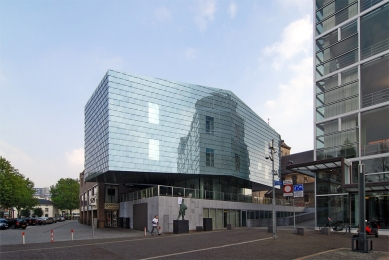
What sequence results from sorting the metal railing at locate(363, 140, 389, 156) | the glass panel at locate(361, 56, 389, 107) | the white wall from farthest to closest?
the white wall < the glass panel at locate(361, 56, 389, 107) < the metal railing at locate(363, 140, 389, 156)

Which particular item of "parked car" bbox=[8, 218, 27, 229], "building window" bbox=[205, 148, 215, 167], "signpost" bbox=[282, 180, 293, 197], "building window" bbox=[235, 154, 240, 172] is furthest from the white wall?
"parked car" bbox=[8, 218, 27, 229]

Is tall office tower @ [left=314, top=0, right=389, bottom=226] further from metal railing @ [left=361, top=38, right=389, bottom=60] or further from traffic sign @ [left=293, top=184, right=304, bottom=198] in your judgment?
traffic sign @ [left=293, top=184, right=304, bottom=198]

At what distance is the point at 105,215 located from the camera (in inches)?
2303

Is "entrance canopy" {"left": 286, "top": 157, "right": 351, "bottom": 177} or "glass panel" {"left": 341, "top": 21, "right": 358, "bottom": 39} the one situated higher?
"glass panel" {"left": 341, "top": 21, "right": 358, "bottom": 39}

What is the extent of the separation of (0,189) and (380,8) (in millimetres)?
67432

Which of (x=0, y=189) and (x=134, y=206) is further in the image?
(x=0, y=189)

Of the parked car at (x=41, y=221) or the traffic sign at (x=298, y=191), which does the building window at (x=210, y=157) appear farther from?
the parked car at (x=41, y=221)

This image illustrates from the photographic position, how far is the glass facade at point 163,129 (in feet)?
138

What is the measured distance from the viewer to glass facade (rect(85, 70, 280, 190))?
4209 centimetres

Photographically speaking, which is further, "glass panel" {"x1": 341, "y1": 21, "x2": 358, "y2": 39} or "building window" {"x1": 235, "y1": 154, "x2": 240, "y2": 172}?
"building window" {"x1": 235, "y1": 154, "x2": 240, "y2": 172}

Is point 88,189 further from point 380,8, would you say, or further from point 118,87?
point 380,8

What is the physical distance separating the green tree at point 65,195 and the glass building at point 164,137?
325 ft

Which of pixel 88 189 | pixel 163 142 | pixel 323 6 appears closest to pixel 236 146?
pixel 163 142

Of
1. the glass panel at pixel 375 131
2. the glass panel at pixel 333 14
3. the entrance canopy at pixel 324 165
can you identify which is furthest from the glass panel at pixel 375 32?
the entrance canopy at pixel 324 165
